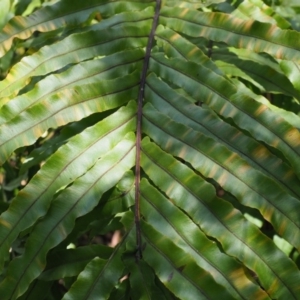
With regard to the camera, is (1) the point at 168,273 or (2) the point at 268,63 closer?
(1) the point at 168,273

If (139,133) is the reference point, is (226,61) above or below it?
above

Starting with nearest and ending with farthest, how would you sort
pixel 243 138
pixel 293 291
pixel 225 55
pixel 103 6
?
1. pixel 293 291
2. pixel 243 138
3. pixel 103 6
4. pixel 225 55

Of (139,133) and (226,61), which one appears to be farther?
(226,61)

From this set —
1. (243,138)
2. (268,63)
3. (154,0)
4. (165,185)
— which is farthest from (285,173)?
(154,0)

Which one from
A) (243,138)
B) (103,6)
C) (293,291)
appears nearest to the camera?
(293,291)

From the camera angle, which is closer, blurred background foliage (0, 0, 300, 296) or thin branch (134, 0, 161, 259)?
thin branch (134, 0, 161, 259)

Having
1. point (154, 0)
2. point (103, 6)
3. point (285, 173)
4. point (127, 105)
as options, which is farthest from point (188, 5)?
point (285, 173)

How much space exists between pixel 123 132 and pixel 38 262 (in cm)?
25

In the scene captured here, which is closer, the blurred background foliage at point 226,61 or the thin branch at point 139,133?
the thin branch at point 139,133

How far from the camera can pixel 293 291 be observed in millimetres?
711

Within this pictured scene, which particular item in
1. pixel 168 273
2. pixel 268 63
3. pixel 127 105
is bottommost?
pixel 168 273

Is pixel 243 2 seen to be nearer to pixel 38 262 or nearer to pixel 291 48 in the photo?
pixel 291 48

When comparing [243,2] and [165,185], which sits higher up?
[243,2]

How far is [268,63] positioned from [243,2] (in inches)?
5.6
